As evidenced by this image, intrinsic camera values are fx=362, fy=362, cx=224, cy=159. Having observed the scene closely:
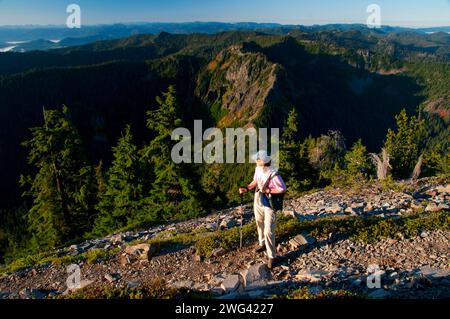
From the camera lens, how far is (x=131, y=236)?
16.8 m

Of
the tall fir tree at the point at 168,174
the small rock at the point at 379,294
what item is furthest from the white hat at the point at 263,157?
the tall fir tree at the point at 168,174

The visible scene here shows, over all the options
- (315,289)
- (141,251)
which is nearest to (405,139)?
(141,251)

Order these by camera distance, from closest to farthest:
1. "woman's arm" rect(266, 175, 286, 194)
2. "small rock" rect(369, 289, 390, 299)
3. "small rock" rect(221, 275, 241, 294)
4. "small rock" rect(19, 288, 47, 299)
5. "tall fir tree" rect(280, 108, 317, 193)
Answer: "small rock" rect(369, 289, 390, 299)
"small rock" rect(221, 275, 241, 294)
"woman's arm" rect(266, 175, 286, 194)
"small rock" rect(19, 288, 47, 299)
"tall fir tree" rect(280, 108, 317, 193)

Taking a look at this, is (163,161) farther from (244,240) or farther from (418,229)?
(418,229)

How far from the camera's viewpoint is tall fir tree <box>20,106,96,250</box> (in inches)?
1033

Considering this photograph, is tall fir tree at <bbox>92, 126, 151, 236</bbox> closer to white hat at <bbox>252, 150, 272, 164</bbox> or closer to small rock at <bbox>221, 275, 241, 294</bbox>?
small rock at <bbox>221, 275, 241, 294</bbox>

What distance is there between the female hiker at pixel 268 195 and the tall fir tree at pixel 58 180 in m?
20.5

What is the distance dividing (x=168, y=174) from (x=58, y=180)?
850 cm

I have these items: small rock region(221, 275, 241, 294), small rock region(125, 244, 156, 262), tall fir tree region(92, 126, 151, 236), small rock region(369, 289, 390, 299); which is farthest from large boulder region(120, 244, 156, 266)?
tall fir tree region(92, 126, 151, 236)

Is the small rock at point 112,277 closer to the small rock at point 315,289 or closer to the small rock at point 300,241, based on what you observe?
the small rock at point 300,241

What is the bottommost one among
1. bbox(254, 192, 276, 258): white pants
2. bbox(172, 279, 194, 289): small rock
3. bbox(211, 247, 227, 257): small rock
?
bbox(172, 279, 194, 289): small rock

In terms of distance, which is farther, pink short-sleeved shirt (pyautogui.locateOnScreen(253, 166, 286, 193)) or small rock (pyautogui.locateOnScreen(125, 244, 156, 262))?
small rock (pyautogui.locateOnScreen(125, 244, 156, 262))

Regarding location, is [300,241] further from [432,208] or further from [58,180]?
[58,180]

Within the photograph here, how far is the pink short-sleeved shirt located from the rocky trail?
7.48 ft
